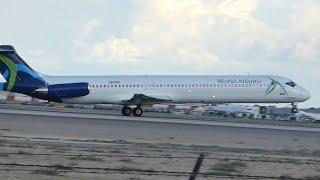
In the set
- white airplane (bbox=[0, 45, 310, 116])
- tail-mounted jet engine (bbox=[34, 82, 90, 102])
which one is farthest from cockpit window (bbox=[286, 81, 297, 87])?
tail-mounted jet engine (bbox=[34, 82, 90, 102])

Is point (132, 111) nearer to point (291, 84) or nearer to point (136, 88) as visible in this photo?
point (136, 88)

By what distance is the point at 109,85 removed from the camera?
5331 cm

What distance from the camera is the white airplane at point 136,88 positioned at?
5203cm

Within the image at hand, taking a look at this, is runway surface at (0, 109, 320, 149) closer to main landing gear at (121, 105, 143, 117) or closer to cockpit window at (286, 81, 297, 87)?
main landing gear at (121, 105, 143, 117)

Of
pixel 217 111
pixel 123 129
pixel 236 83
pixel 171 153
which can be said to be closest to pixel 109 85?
pixel 236 83

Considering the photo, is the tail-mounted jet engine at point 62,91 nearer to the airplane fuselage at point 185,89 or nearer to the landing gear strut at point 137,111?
the airplane fuselage at point 185,89

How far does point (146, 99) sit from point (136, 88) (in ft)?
4.69

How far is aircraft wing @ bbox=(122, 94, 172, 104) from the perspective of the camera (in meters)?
52.6

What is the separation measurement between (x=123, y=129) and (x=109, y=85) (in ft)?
63.6

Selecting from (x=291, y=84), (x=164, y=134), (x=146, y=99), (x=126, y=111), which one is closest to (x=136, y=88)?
(x=146, y=99)

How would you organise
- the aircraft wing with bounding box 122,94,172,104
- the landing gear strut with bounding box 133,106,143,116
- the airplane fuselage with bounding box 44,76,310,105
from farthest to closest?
1. the airplane fuselage with bounding box 44,76,310,105
2. the landing gear strut with bounding box 133,106,143,116
3. the aircraft wing with bounding box 122,94,172,104

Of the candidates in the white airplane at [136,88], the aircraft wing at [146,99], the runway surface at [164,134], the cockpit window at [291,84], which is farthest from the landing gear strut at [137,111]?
the runway surface at [164,134]

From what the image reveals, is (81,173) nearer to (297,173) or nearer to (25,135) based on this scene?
(297,173)

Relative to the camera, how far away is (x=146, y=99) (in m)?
52.8
